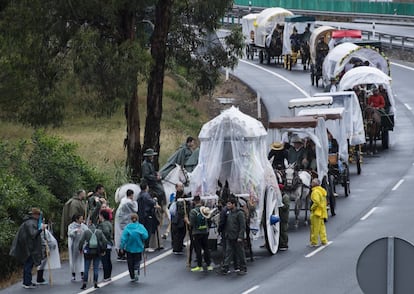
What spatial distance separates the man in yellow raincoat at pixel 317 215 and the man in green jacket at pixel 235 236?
8.43ft

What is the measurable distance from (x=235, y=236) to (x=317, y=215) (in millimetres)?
2856

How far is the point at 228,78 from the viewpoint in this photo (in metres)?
61.2

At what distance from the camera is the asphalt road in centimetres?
2164

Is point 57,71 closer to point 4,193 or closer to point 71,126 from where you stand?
point 4,193

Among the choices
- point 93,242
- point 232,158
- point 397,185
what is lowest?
point 397,185

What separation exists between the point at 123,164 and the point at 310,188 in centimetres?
985

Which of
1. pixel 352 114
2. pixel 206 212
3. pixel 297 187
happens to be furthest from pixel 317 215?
pixel 352 114

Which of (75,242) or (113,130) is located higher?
(75,242)

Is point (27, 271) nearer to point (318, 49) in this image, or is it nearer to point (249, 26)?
point (318, 49)

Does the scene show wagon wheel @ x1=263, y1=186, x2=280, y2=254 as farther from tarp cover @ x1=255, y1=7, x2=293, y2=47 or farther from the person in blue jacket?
tarp cover @ x1=255, y1=7, x2=293, y2=47

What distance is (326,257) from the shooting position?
24.0 m

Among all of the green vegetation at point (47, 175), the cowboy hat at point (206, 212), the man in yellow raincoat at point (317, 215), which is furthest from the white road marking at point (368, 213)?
the cowboy hat at point (206, 212)

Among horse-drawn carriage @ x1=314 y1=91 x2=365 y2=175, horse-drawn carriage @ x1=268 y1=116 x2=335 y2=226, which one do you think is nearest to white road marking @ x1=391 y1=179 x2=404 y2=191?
horse-drawn carriage @ x1=314 y1=91 x2=365 y2=175

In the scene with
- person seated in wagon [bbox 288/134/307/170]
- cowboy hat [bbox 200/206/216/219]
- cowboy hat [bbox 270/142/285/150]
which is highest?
cowboy hat [bbox 270/142/285/150]
